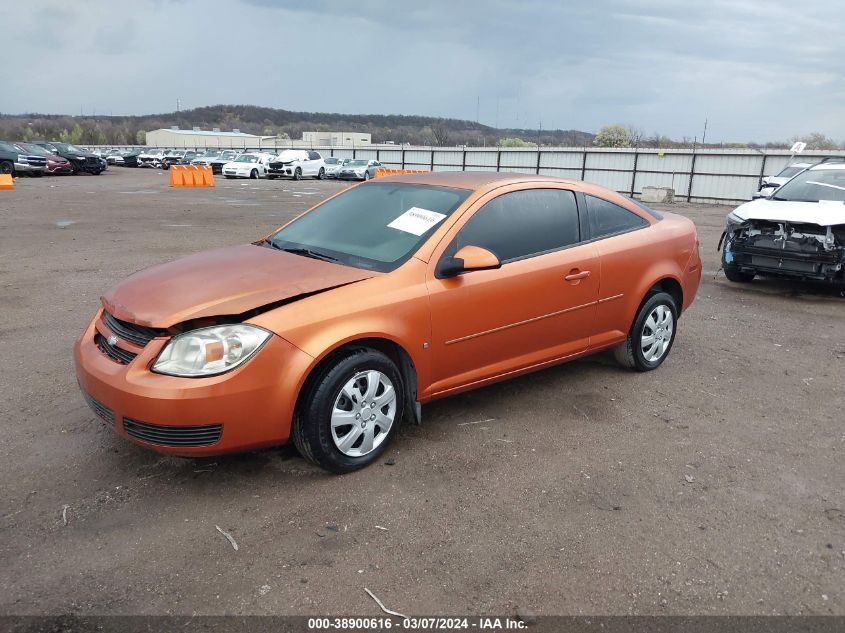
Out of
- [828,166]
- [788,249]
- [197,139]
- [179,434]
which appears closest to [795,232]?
[788,249]

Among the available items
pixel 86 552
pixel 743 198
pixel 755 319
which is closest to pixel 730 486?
pixel 86 552

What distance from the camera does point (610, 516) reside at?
3.26 metres

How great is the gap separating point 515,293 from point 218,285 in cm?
182

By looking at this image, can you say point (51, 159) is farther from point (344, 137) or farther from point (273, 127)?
point (273, 127)

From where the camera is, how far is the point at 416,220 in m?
4.10

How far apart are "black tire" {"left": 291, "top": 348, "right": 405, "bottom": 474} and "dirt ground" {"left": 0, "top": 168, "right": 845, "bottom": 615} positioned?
0.47ft

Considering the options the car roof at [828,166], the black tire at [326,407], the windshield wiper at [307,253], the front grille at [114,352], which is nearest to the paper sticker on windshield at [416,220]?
the windshield wiper at [307,253]

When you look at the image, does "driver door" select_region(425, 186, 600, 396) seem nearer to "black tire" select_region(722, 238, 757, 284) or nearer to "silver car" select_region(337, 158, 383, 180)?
"black tire" select_region(722, 238, 757, 284)

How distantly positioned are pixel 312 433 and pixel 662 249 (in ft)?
10.9

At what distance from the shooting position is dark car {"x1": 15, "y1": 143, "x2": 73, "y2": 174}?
29.5 meters

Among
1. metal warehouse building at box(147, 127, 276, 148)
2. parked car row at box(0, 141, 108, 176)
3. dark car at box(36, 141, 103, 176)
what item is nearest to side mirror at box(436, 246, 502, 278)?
parked car row at box(0, 141, 108, 176)

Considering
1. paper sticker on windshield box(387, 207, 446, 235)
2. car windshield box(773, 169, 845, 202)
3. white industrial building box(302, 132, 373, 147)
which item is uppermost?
white industrial building box(302, 132, 373, 147)

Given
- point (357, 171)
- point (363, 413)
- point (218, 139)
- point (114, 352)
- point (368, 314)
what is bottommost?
point (363, 413)

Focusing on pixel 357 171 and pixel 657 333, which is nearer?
pixel 657 333
